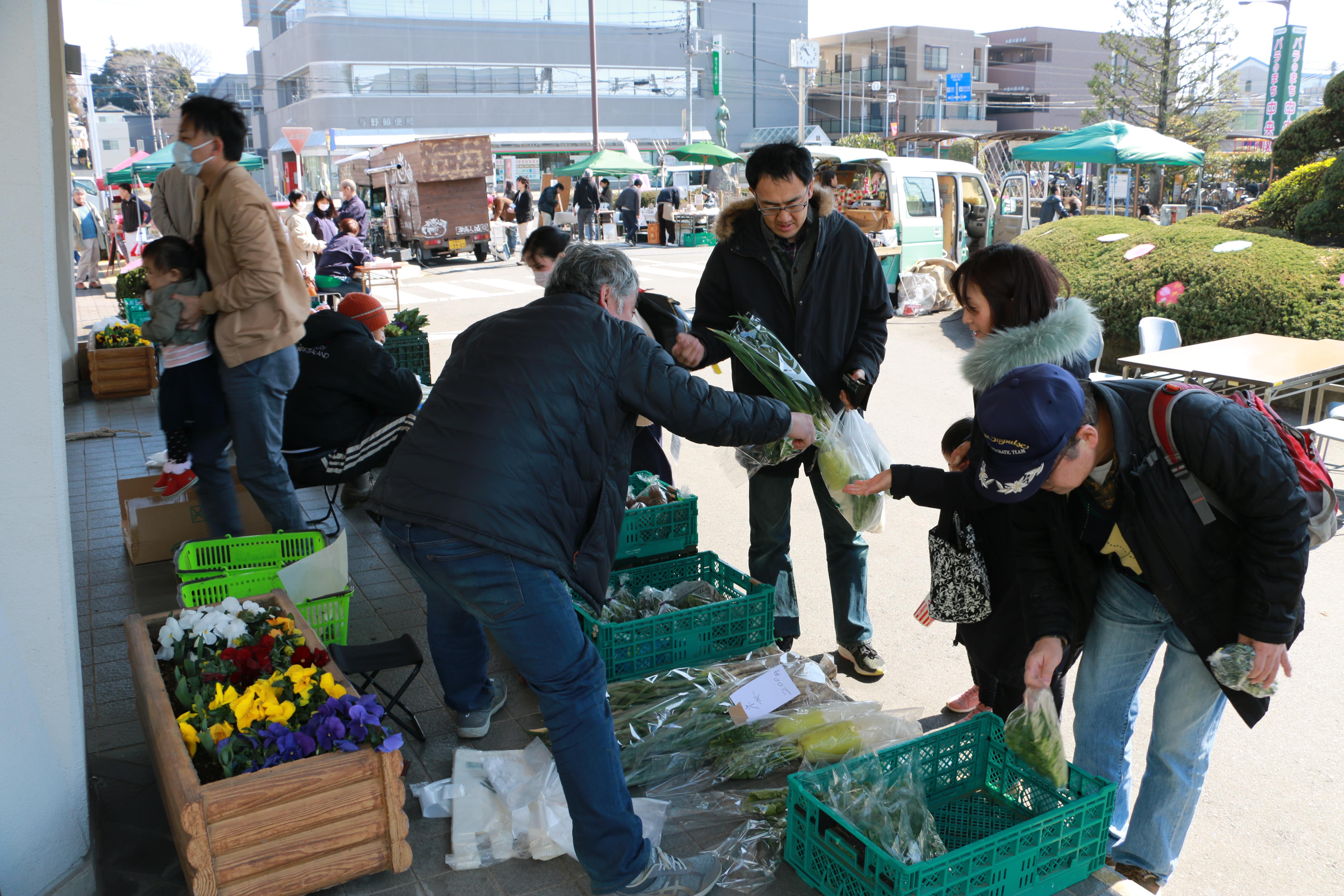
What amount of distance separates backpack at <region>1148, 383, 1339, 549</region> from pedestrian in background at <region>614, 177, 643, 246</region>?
76.6ft

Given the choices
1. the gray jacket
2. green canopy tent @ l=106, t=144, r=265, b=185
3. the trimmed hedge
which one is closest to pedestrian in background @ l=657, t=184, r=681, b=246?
green canopy tent @ l=106, t=144, r=265, b=185

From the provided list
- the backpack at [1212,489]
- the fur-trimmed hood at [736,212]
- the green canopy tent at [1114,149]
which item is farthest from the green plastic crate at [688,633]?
the green canopy tent at [1114,149]

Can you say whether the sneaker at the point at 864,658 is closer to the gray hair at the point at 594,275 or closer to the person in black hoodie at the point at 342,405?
the gray hair at the point at 594,275

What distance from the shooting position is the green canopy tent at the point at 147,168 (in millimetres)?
17453

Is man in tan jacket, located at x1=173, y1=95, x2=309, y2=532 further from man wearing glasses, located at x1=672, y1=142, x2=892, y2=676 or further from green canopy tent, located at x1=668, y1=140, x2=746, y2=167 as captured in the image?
green canopy tent, located at x1=668, y1=140, x2=746, y2=167

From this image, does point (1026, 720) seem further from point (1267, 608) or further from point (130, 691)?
point (130, 691)

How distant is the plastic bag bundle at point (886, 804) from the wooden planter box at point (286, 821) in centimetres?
117

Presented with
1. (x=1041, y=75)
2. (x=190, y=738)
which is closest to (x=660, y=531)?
(x=190, y=738)

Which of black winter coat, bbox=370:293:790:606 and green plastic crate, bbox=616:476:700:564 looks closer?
black winter coat, bbox=370:293:790:606

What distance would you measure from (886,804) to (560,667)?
0.95 m

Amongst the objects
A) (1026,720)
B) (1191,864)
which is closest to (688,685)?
(1026,720)

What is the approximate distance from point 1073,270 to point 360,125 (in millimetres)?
44351

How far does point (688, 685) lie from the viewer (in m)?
3.33

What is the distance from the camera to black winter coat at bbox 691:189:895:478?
366 centimetres
